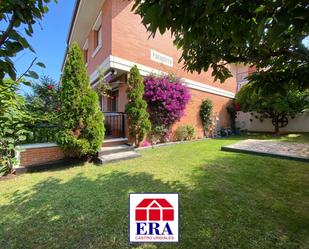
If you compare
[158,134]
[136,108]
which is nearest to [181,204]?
[136,108]

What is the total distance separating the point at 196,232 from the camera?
289 cm

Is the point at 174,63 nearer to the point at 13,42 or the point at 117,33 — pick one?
the point at 117,33

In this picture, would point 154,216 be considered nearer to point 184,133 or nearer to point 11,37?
point 11,37

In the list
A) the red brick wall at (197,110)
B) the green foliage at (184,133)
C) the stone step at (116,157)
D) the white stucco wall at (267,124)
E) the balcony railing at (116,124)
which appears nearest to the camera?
the stone step at (116,157)

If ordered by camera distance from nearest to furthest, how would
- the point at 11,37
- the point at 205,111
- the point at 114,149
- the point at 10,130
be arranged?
1. the point at 11,37
2. the point at 10,130
3. the point at 114,149
4. the point at 205,111

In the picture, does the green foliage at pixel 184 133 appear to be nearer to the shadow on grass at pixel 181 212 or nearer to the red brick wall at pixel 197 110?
the red brick wall at pixel 197 110

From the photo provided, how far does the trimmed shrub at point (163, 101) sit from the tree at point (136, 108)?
88 cm

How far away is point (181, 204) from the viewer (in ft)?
12.3

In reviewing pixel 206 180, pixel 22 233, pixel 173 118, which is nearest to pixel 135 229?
pixel 22 233

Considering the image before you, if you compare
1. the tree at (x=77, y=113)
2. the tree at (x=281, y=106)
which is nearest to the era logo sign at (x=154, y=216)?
the tree at (x=77, y=113)

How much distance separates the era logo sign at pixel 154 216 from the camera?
207 centimetres

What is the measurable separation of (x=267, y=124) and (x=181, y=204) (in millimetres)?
16652

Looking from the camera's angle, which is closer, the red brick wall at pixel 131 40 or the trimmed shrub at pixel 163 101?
the red brick wall at pixel 131 40

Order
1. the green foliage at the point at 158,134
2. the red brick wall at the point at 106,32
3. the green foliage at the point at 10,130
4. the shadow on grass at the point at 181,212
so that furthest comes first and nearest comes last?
the green foliage at the point at 158,134 → the red brick wall at the point at 106,32 → the green foliage at the point at 10,130 → the shadow on grass at the point at 181,212
